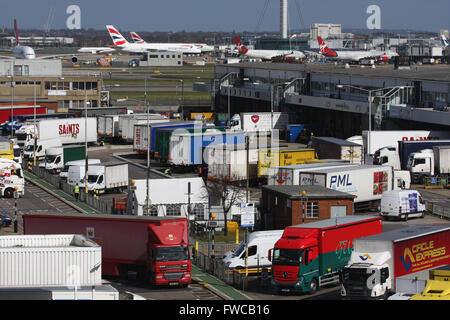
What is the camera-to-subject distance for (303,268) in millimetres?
29344

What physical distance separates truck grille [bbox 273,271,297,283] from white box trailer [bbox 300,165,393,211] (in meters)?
15.4

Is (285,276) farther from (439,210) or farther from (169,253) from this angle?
(439,210)

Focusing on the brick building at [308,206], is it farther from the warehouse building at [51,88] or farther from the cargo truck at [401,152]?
the warehouse building at [51,88]

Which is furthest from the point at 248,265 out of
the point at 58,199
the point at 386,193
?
the point at 58,199

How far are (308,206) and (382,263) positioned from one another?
11.1 m

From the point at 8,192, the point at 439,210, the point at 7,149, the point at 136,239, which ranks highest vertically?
the point at 7,149

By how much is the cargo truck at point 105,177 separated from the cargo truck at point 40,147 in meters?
14.8

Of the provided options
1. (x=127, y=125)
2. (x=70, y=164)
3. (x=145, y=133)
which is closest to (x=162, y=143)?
(x=145, y=133)

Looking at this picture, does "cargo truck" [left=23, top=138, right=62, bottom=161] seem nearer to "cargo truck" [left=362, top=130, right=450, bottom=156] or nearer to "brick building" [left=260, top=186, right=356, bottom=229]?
"cargo truck" [left=362, top=130, right=450, bottom=156]

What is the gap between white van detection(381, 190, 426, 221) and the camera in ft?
148

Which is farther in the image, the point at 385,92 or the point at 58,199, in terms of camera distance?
the point at 385,92

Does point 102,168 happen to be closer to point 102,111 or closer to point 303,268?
point 303,268

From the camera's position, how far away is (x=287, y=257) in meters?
29.3

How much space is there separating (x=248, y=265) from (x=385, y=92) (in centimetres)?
4793
